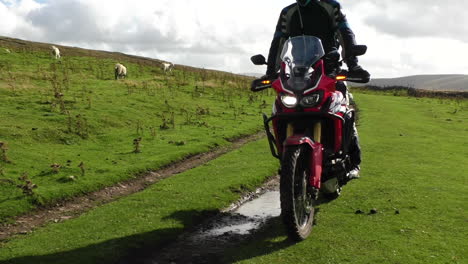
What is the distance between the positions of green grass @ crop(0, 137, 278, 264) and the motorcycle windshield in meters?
3.81

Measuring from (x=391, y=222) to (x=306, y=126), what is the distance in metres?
2.87

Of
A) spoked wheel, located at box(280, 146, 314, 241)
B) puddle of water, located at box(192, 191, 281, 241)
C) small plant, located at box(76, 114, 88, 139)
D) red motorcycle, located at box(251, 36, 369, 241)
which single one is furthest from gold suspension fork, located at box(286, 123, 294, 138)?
small plant, located at box(76, 114, 88, 139)

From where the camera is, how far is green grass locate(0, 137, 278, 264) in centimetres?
741

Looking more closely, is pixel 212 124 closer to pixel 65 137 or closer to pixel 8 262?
pixel 65 137

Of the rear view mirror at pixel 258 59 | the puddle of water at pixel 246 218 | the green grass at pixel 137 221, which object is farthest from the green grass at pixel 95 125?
the rear view mirror at pixel 258 59

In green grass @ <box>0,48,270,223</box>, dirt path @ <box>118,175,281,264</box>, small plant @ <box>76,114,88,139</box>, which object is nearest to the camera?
dirt path @ <box>118,175,281,264</box>

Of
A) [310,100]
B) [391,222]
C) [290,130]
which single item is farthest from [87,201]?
[391,222]

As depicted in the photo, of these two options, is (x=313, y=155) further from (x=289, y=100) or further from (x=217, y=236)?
(x=217, y=236)

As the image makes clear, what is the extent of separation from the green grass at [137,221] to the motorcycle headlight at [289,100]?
3430 millimetres

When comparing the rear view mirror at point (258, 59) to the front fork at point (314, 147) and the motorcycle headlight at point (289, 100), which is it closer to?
the motorcycle headlight at point (289, 100)

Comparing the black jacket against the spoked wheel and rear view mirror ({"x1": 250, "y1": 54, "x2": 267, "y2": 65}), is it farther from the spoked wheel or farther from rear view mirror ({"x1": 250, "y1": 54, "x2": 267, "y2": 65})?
the spoked wheel

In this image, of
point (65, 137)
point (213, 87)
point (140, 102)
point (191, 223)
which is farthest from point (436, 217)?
point (213, 87)

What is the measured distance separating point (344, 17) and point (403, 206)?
14.6 feet

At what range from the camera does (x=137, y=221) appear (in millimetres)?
9047
